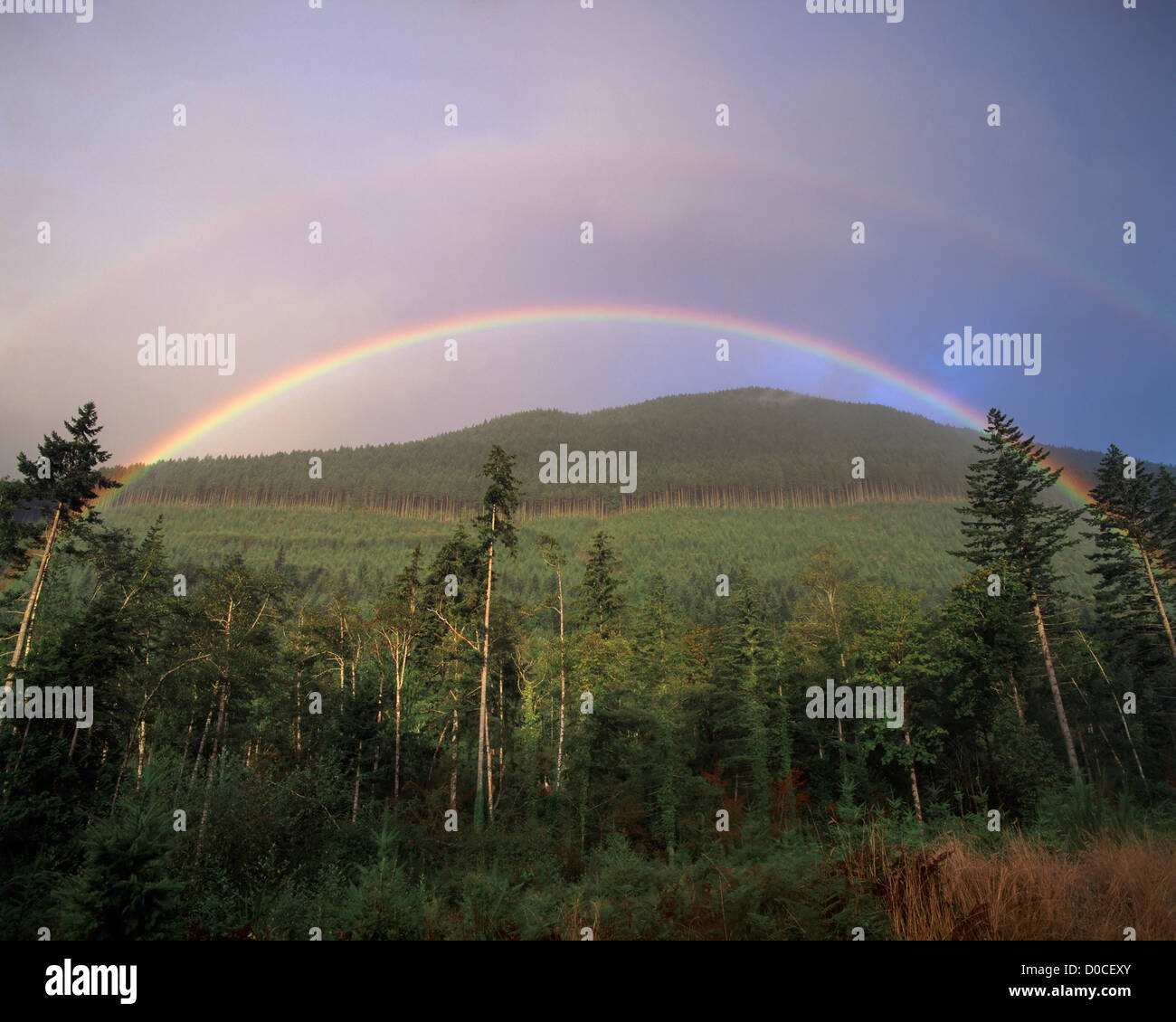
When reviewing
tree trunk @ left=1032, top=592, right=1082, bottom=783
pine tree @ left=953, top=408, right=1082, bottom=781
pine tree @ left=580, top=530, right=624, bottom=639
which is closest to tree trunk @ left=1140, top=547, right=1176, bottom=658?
pine tree @ left=953, top=408, right=1082, bottom=781

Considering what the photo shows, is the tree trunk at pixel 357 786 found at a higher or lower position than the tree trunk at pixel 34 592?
lower

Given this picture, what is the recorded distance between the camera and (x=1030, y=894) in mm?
6703

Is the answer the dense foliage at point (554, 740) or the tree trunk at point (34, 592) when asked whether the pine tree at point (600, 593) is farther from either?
the tree trunk at point (34, 592)

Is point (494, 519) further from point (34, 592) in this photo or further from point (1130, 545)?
point (1130, 545)

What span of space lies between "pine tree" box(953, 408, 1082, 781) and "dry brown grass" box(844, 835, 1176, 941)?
30.9 meters

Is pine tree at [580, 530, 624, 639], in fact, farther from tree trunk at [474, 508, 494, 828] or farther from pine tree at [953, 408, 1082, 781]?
pine tree at [953, 408, 1082, 781]

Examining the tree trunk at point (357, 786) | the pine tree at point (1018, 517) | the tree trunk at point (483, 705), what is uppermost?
the pine tree at point (1018, 517)

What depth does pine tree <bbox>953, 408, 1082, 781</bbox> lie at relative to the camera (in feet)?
111

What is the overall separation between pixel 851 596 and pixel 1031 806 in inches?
688

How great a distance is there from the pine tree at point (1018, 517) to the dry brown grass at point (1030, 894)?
30859mm

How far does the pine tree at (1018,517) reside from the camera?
33750 millimetres

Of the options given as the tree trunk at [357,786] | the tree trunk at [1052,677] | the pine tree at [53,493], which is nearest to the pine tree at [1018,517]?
the tree trunk at [1052,677]

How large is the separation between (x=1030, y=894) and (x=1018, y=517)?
35.3 meters
